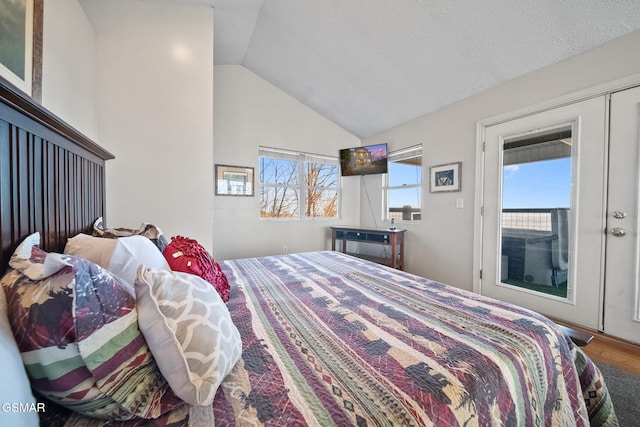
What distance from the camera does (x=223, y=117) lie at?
339 cm

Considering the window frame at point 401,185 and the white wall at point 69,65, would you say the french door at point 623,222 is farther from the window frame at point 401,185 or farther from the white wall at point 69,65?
the white wall at point 69,65

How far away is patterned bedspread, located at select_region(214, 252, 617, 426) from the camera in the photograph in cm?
60

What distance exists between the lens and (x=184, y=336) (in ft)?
2.02

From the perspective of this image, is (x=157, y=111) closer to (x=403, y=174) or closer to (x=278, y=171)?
(x=278, y=171)

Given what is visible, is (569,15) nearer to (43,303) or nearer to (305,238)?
(43,303)

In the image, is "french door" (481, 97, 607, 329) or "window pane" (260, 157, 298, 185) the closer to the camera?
"french door" (481, 97, 607, 329)

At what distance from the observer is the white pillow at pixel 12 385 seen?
0.40 meters

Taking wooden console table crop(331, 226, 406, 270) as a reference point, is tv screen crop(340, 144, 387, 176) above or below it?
above

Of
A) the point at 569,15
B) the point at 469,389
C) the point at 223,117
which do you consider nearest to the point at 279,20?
the point at 223,117

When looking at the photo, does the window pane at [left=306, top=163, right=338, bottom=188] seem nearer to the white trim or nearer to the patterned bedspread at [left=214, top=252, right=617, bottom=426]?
the white trim

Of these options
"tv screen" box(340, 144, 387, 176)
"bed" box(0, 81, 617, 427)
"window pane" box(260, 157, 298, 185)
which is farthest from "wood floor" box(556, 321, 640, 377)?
"window pane" box(260, 157, 298, 185)

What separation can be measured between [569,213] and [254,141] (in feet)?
12.0

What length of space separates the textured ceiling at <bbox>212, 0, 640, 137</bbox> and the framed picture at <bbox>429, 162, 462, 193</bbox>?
31.2 inches

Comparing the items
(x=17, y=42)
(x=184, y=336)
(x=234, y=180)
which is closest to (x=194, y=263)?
(x=184, y=336)
